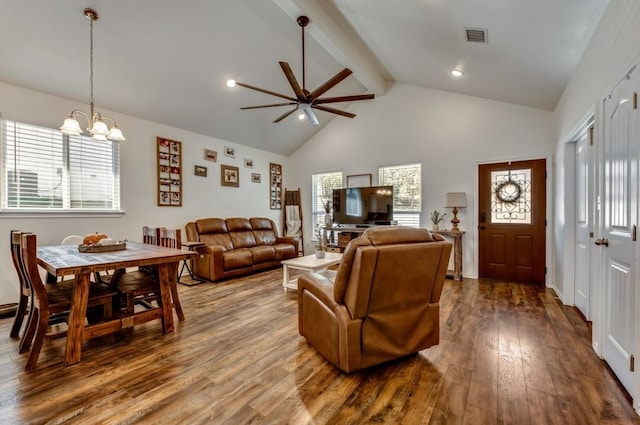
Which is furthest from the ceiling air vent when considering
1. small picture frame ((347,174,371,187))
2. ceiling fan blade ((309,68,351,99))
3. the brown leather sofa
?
the brown leather sofa

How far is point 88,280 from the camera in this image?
7.45 ft

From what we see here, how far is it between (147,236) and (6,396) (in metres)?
2.19

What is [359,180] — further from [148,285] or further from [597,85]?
[148,285]

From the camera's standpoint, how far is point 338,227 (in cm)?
601

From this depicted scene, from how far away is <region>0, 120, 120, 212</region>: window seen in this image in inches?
134

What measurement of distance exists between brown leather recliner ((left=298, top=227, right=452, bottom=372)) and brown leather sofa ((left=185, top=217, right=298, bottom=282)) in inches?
116

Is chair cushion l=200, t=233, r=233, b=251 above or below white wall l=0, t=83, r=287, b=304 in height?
below

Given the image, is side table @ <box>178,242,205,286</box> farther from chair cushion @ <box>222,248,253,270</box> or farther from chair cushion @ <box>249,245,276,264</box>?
chair cushion @ <box>249,245,276,264</box>

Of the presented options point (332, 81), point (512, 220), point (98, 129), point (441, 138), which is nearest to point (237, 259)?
point (98, 129)

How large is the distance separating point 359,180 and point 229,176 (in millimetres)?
2734

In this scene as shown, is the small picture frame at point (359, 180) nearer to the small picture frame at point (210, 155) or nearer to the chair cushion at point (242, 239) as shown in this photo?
the chair cushion at point (242, 239)

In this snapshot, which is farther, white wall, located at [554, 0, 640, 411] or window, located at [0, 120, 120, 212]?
window, located at [0, 120, 120, 212]

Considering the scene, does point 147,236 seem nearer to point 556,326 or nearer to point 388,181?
point 388,181

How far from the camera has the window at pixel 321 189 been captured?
6.62 m
